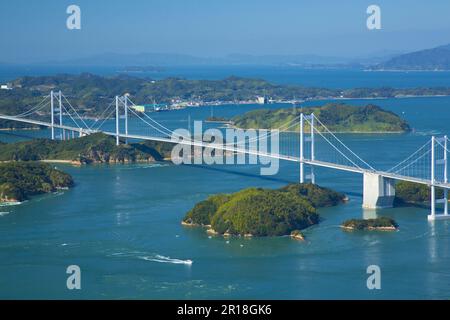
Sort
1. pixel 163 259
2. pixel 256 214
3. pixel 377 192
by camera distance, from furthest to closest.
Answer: pixel 377 192 → pixel 256 214 → pixel 163 259

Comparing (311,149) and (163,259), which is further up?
(311,149)

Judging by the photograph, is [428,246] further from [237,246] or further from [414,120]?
[414,120]

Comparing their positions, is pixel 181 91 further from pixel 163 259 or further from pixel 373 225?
pixel 163 259

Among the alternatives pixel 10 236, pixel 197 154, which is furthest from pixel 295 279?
pixel 197 154

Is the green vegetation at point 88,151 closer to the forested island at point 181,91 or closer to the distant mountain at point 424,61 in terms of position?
the forested island at point 181,91

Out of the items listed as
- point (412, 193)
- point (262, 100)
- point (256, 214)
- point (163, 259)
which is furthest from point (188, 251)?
point (262, 100)

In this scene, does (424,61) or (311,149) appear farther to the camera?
(424,61)

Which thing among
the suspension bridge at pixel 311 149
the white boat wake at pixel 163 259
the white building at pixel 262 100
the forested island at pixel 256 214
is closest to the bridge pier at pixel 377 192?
the suspension bridge at pixel 311 149

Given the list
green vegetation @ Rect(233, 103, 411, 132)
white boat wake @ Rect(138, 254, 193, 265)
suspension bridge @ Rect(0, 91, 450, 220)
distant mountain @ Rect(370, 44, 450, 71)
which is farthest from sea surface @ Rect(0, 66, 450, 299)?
distant mountain @ Rect(370, 44, 450, 71)
